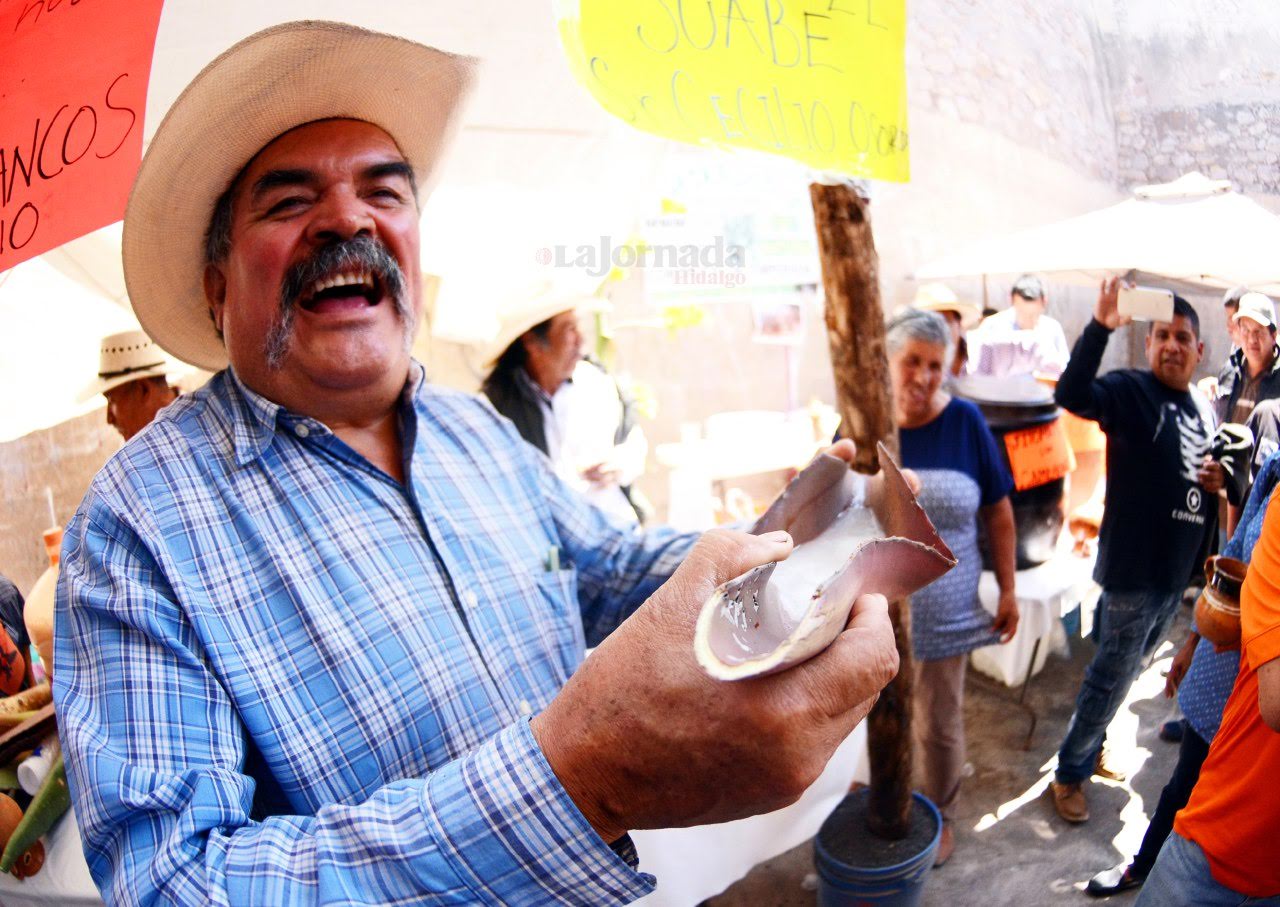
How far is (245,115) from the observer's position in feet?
3.76

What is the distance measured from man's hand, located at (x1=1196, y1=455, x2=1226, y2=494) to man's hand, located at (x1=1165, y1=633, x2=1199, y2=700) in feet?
0.98

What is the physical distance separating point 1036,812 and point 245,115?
1972 mm

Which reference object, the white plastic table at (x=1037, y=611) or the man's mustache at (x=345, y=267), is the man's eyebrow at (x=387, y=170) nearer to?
the man's mustache at (x=345, y=267)

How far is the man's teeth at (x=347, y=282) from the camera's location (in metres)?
1.14

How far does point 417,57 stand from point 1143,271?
131 centimetres

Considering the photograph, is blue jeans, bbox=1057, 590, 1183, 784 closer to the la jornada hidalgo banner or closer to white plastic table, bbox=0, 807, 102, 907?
the la jornada hidalgo banner

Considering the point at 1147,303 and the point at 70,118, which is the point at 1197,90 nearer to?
Result: the point at 1147,303

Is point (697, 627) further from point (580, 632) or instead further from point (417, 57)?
point (417, 57)

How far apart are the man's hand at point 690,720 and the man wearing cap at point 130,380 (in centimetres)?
222

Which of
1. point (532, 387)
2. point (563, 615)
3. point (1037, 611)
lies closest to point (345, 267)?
point (563, 615)

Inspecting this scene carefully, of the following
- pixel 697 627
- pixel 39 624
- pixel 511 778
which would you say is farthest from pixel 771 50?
pixel 39 624

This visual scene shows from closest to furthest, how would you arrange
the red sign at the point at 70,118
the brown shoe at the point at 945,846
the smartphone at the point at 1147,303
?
the red sign at the point at 70,118 → the smartphone at the point at 1147,303 → the brown shoe at the point at 945,846

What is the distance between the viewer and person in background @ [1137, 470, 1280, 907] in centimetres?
110

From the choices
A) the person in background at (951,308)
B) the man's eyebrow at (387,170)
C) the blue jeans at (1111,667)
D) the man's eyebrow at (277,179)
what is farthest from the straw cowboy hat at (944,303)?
the man's eyebrow at (277,179)
